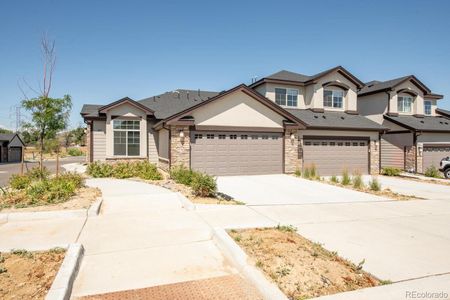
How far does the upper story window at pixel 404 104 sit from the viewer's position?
22920mm

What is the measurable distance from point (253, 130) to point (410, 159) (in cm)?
1233

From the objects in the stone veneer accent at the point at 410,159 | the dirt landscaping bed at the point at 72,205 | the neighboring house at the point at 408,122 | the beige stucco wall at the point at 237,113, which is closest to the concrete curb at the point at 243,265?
the dirt landscaping bed at the point at 72,205

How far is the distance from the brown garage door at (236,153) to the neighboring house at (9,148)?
33299 mm

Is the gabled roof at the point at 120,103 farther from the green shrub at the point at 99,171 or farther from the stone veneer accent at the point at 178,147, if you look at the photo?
the stone veneer accent at the point at 178,147

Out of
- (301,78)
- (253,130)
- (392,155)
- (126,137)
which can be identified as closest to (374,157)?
(392,155)

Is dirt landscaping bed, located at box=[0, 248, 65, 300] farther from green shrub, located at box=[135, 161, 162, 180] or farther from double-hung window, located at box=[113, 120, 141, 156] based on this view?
double-hung window, located at box=[113, 120, 141, 156]

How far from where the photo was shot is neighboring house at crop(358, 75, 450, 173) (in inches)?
800

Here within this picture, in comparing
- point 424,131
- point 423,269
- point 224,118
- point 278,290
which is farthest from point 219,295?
point 424,131

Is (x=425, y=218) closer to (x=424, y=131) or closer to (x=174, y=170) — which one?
(x=174, y=170)

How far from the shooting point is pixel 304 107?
2127cm

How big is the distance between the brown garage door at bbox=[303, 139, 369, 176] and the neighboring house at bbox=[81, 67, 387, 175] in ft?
0.21

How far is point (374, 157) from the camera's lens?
19281mm

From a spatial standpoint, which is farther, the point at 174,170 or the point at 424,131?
the point at 424,131

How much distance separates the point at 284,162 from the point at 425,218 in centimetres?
955
